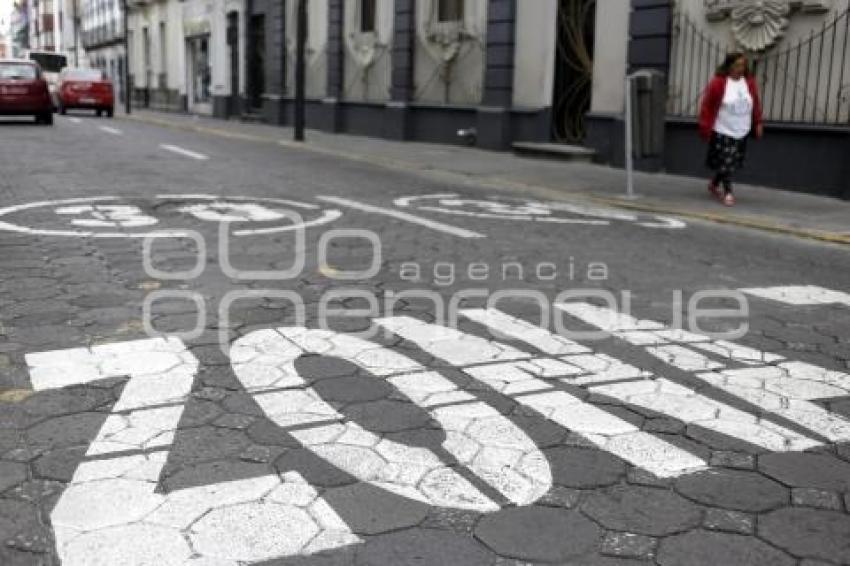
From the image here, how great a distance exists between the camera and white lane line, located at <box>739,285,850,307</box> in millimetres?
6156

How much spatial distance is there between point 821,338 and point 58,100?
3273 cm

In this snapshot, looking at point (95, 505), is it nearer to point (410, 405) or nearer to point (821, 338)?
point (410, 405)

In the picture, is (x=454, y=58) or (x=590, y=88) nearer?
(x=590, y=88)

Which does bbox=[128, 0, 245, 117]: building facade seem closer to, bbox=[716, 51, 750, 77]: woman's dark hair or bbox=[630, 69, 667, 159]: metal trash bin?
bbox=[630, 69, 667, 159]: metal trash bin

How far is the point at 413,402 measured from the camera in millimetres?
3844

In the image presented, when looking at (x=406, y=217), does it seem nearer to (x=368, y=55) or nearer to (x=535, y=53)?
(x=535, y=53)

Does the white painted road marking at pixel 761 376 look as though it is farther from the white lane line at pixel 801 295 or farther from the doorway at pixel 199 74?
the doorway at pixel 199 74

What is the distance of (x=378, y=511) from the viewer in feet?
9.45

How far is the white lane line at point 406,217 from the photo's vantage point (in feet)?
27.9

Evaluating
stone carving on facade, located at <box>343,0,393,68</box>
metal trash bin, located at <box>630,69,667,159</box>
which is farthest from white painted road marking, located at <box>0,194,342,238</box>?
stone carving on facade, located at <box>343,0,393,68</box>

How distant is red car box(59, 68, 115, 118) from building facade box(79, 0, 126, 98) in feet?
64.2

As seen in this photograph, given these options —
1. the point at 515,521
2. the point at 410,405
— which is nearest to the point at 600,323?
the point at 410,405

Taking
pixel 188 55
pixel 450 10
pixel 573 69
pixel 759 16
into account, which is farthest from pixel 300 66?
pixel 188 55

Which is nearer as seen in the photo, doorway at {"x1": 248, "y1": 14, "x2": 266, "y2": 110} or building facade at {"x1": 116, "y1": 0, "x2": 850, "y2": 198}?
building facade at {"x1": 116, "y1": 0, "x2": 850, "y2": 198}
